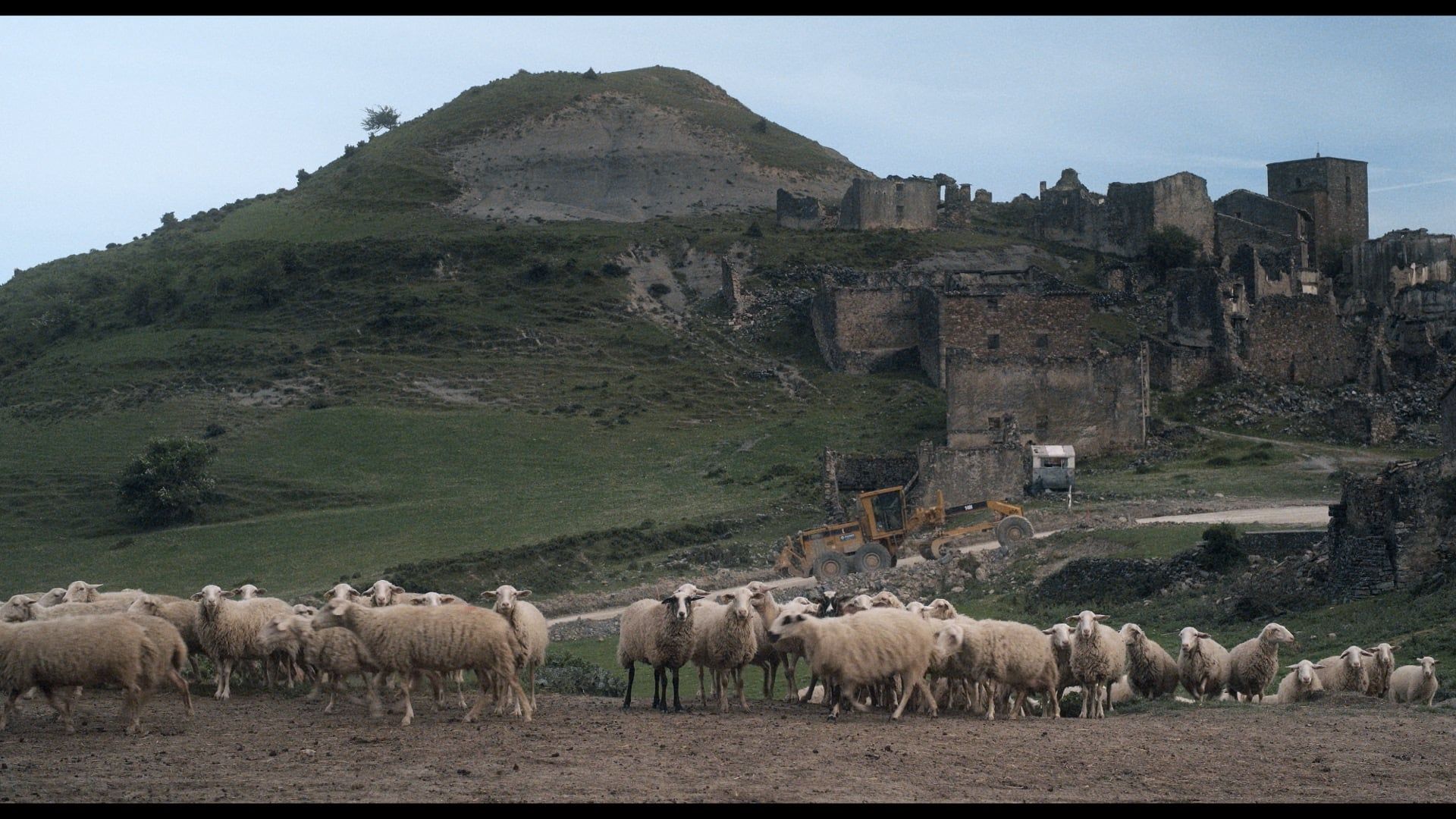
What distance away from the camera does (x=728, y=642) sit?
2008 centimetres

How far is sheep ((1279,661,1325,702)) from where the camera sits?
20.9 m

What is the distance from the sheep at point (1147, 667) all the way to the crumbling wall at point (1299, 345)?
38.8m

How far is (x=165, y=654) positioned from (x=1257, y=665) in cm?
1325

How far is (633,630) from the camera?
2053 cm

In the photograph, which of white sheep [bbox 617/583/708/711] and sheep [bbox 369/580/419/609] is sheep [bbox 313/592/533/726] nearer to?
white sheep [bbox 617/583/708/711]

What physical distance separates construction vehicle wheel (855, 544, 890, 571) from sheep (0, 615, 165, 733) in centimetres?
2398

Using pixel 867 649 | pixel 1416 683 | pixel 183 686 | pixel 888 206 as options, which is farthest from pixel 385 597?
pixel 888 206

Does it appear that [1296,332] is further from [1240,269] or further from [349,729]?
[349,729]

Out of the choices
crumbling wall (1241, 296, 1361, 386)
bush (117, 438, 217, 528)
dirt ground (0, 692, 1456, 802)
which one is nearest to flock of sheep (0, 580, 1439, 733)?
dirt ground (0, 692, 1456, 802)

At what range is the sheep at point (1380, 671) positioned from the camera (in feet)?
69.9

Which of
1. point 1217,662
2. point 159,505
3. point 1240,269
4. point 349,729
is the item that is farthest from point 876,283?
point 349,729

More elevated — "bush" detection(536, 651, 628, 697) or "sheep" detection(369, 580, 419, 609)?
"sheep" detection(369, 580, 419, 609)

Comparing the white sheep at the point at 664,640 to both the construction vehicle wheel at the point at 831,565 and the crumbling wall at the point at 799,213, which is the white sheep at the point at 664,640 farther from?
the crumbling wall at the point at 799,213

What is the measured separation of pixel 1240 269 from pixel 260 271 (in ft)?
161
